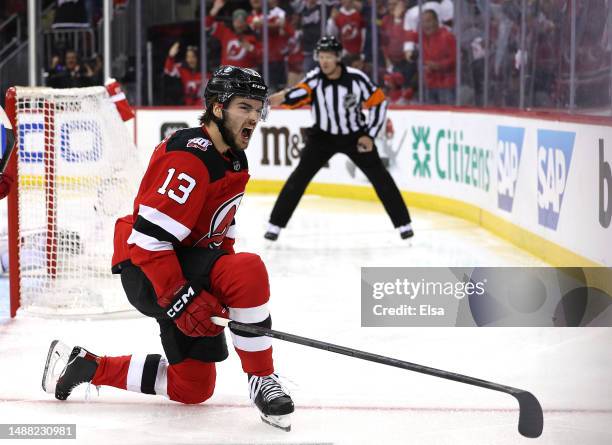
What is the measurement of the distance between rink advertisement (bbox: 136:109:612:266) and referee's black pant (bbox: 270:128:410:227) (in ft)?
2.06

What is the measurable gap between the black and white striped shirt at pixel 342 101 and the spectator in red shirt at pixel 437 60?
1.68 meters

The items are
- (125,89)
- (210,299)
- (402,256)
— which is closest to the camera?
(210,299)

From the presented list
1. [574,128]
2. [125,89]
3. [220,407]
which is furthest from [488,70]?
[220,407]

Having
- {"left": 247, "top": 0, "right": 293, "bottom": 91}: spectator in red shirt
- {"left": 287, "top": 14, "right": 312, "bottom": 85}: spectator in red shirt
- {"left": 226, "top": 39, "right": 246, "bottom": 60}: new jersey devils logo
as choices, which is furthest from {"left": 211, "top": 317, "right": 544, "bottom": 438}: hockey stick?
{"left": 226, "top": 39, "right": 246, "bottom": 60}: new jersey devils logo

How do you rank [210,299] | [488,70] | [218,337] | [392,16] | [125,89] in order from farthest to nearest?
[125,89]
[392,16]
[488,70]
[218,337]
[210,299]

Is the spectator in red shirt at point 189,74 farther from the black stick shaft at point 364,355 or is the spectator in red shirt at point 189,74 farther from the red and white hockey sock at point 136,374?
the black stick shaft at point 364,355

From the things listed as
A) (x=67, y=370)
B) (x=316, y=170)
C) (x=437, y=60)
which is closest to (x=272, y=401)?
(x=67, y=370)

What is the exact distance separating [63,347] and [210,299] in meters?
0.66

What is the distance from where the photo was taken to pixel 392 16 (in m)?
8.96

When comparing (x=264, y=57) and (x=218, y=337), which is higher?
(x=264, y=57)

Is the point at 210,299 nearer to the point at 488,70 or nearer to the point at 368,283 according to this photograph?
the point at 368,283

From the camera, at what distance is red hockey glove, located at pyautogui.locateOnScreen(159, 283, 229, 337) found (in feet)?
9.05

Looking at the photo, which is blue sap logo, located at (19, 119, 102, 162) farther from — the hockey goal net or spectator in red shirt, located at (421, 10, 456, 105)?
spectator in red shirt, located at (421, 10, 456, 105)

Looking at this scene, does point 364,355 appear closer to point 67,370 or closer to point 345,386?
point 345,386
